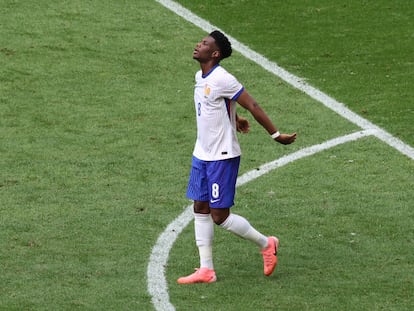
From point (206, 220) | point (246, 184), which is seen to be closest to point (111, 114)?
point (246, 184)

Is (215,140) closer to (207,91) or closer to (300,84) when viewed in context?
(207,91)

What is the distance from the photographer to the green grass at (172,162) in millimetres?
10195

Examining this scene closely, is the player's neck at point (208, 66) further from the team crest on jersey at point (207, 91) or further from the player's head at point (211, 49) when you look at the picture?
the team crest on jersey at point (207, 91)

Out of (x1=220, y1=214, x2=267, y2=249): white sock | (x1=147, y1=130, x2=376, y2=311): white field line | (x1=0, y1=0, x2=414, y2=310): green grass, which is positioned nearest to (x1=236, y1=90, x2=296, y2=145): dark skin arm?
(x1=220, y1=214, x2=267, y2=249): white sock

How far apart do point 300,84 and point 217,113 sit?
6.59m

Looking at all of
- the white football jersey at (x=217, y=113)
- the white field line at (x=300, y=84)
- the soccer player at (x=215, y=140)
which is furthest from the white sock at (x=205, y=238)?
the white field line at (x=300, y=84)

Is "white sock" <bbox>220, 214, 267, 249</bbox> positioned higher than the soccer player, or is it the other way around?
the soccer player

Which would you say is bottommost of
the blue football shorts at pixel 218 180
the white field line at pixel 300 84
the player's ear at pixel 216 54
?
the white field line at pixel 300 84

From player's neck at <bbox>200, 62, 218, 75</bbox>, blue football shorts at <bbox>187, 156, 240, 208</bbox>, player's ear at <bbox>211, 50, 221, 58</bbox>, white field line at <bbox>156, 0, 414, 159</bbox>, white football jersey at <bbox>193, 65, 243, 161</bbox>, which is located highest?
player's ear at <bbox>211, 50, 221, 58</bbox>

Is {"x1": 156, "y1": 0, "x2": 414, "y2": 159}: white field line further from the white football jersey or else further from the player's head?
the player's head

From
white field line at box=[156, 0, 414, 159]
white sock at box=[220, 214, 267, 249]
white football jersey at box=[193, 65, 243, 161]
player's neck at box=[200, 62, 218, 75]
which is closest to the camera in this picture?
white football jersey at box=[193, 65, 243, 161]

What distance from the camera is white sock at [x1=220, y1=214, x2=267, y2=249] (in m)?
10.3

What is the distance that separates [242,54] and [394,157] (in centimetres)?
428

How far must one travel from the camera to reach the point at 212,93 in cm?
1005
